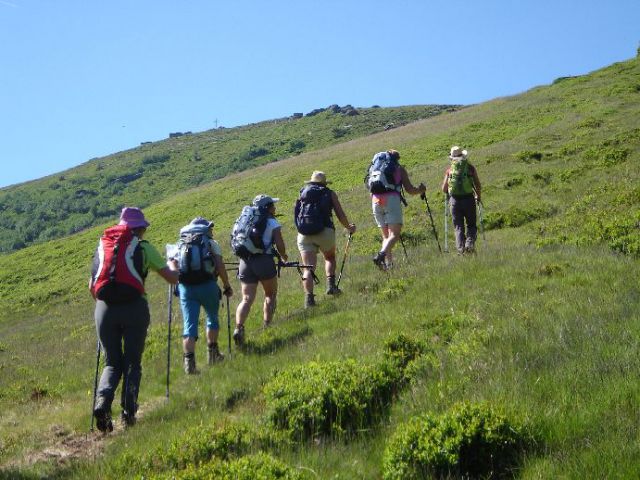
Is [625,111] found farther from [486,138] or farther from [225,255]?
[225,255]

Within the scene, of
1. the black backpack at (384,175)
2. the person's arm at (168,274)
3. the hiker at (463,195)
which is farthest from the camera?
the hiker at (463,195)

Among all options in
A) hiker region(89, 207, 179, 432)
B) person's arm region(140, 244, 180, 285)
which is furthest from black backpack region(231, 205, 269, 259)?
hiker region(89, 207, 179, 432)

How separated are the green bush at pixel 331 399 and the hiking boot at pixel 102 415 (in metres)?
1.90

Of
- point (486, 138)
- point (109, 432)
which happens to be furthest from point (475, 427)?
point (486, 138)

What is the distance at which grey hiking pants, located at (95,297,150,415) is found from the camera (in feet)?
22.1

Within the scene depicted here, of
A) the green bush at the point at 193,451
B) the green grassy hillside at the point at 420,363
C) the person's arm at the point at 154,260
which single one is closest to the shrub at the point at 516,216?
the green grassy hillside at the point at 420,363

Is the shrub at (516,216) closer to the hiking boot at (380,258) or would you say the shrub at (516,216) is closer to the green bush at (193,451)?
the hiking boot at (380,258)

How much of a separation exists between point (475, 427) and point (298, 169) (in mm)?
42875

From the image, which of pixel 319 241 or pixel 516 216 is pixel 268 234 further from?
pixel 516 216

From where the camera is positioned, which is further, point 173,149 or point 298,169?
point 173,149

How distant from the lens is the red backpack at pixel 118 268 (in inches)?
260

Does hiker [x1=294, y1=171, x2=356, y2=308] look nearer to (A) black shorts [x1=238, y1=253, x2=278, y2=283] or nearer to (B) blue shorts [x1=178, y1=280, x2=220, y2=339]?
(A) black shorts [x1=238, y1=253, x2=278, y2=283]

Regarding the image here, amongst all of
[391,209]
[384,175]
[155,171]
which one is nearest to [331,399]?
[391,209]

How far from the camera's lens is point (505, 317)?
6758 mm
